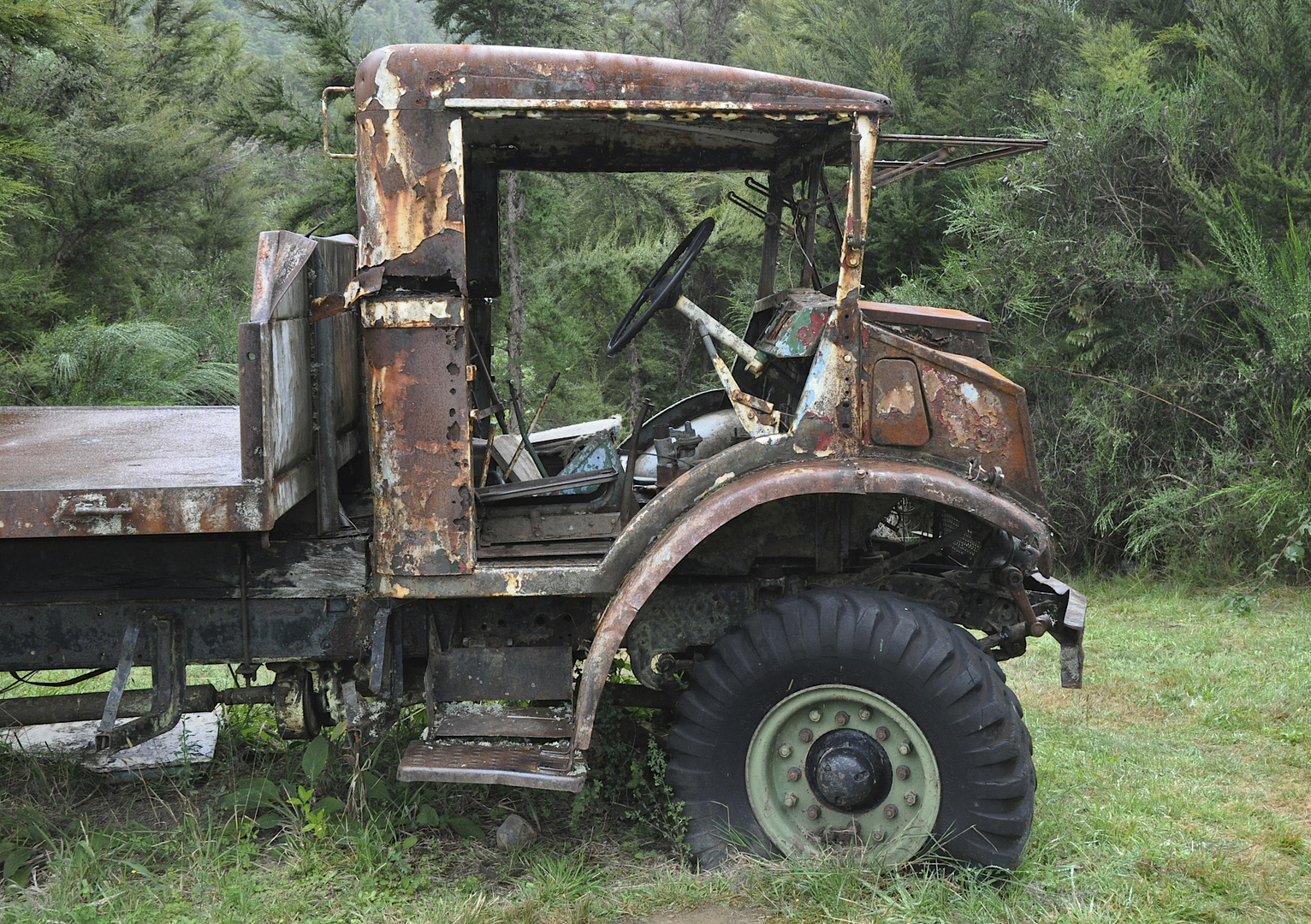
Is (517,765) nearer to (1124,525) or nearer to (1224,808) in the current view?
(1224,808)

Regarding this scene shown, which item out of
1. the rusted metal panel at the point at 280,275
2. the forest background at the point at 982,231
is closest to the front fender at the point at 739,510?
the rusted metal panel at the point at 280,275

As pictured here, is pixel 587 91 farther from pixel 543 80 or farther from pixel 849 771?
pixel 849 771

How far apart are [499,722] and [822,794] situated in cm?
105

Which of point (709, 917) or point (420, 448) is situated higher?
point (420, 448)

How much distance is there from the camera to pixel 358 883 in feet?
10.9

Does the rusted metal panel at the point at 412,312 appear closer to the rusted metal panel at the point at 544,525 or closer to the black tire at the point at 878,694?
the rusted metal panel at the point at 544,525

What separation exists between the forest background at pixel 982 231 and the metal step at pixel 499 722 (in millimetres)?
3066

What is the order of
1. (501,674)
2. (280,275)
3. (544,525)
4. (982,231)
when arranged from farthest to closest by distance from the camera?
(982,231) → (544,525) → (501,674) → (280,275)

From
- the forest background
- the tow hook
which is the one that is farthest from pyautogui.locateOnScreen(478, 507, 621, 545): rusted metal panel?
the forest background

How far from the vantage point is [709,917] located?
124 inches

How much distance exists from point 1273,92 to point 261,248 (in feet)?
26.8

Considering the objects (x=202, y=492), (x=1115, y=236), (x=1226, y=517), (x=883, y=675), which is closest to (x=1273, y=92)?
(x=1115, y=236)

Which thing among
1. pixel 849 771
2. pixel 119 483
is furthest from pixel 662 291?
pixel 119 483

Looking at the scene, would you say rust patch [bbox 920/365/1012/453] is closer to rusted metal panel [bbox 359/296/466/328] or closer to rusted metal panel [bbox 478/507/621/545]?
rusted metal panel [bbox 478/507/621/545]
